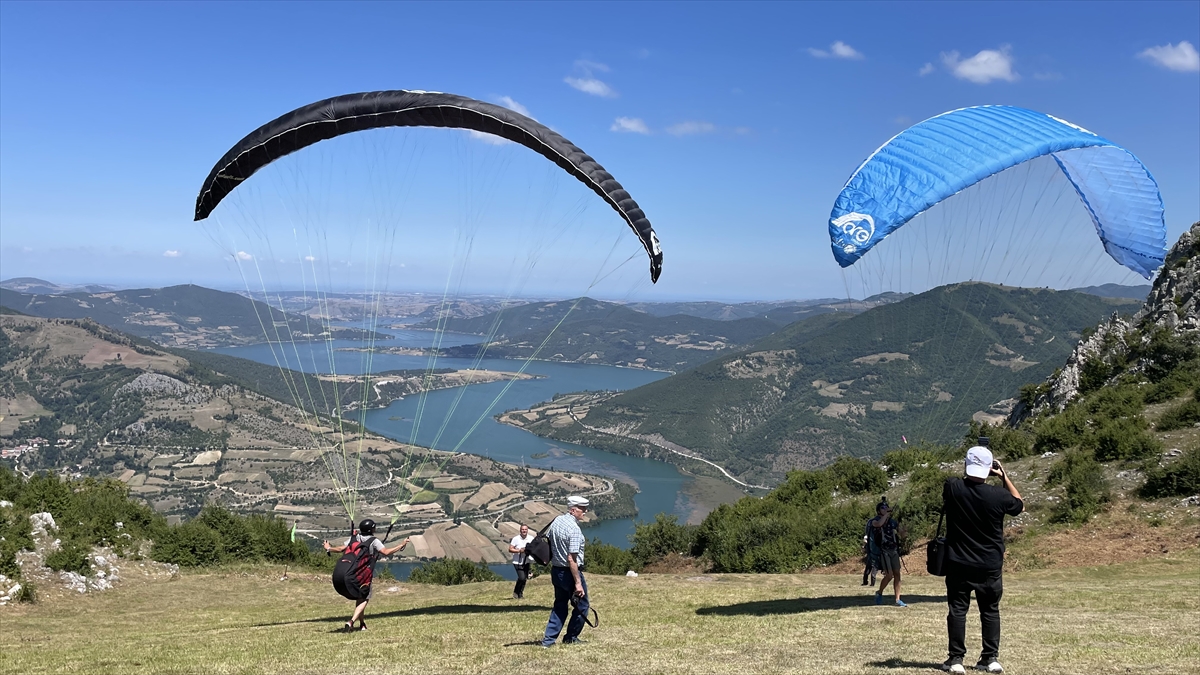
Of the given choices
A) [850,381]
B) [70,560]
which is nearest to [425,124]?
[70,560]

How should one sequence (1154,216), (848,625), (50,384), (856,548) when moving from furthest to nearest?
(50,384) → (856,548) → (1154,216) → (848,625)

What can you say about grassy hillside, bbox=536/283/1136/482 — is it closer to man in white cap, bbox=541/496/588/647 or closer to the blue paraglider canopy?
the blue paraglider canopy

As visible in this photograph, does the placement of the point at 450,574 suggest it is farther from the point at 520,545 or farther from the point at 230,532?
the point at 520,545

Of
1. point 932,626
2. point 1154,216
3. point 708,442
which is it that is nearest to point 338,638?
point 932,626

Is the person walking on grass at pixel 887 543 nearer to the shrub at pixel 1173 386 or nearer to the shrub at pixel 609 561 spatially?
the shrub at pixel 609 561

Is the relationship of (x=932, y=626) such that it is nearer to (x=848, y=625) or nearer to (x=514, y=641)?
(x=848, y=625)
